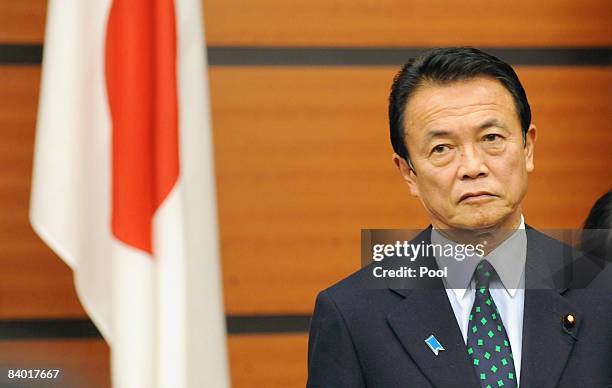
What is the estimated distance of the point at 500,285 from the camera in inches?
58.1

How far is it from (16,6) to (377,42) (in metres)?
0.95

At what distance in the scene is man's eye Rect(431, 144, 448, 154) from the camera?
1.52m

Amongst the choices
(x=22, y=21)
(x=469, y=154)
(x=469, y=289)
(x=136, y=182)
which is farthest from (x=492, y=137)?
(x=22, y=21)

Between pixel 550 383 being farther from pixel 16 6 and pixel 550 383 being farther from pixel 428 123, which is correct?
pixel 16 6

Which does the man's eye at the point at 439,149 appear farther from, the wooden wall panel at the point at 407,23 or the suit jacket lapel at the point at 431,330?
the wooden wall panel at the point at 407,23

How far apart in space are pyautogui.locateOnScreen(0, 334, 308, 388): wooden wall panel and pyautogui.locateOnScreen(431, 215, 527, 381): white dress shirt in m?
0.92

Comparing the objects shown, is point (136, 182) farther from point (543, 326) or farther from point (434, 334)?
point (543, 326)

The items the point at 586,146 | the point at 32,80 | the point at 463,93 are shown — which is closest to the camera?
the point at 463,93

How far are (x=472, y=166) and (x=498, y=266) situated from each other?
0.17 metres

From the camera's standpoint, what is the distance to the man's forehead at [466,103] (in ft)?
4.94

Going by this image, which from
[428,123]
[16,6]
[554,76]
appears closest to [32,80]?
[16,6]

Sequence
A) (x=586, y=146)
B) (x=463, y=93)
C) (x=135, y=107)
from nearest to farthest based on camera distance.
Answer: (x=463, y=93)
(x=135, y=107)
(x=586, y=146)

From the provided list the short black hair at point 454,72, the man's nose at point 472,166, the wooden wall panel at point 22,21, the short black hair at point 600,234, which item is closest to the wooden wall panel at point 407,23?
the wooden wall panel at point 22,21

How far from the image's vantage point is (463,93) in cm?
151
